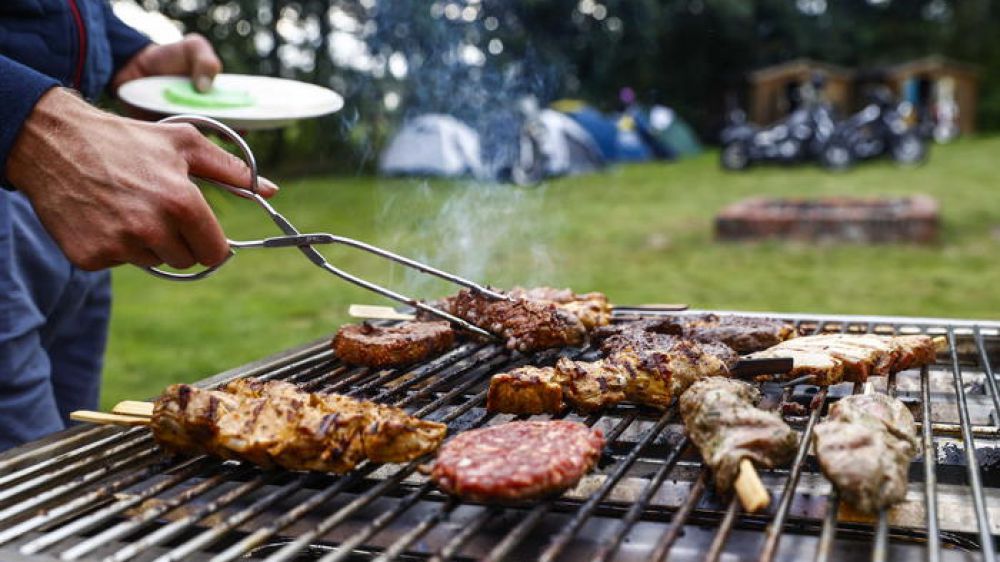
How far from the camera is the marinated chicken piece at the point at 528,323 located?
2.87 metres

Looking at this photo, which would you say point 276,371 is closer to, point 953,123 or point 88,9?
point 88,9

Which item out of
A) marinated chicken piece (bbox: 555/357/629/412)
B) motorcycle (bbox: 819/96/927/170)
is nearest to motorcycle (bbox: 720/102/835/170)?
motorcycle (bbox: 819/96/927/170)

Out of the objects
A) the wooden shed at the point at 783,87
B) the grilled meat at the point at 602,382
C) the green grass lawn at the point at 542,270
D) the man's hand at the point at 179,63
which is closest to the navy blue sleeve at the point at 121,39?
the man's hand at the point at 179,63

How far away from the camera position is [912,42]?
3469cm

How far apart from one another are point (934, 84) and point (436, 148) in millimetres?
19375

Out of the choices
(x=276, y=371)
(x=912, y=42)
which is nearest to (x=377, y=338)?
(x=276, y=371)

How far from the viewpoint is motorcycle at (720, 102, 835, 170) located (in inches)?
789

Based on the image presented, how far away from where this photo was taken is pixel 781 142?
20.2 meters

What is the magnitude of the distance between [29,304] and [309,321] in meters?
4.72

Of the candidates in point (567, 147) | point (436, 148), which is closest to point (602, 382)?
point (436, 148)

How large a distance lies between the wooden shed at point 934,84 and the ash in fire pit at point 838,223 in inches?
785

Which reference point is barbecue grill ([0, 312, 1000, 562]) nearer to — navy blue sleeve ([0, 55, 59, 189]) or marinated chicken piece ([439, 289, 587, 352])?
marinated chicken piece ([439, 289, 587, 352])

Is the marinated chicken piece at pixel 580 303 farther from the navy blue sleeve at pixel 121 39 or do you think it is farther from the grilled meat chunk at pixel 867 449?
the navy blue sleeve at pixel 121 39

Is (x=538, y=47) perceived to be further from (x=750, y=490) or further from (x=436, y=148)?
(x=750, y=490)
